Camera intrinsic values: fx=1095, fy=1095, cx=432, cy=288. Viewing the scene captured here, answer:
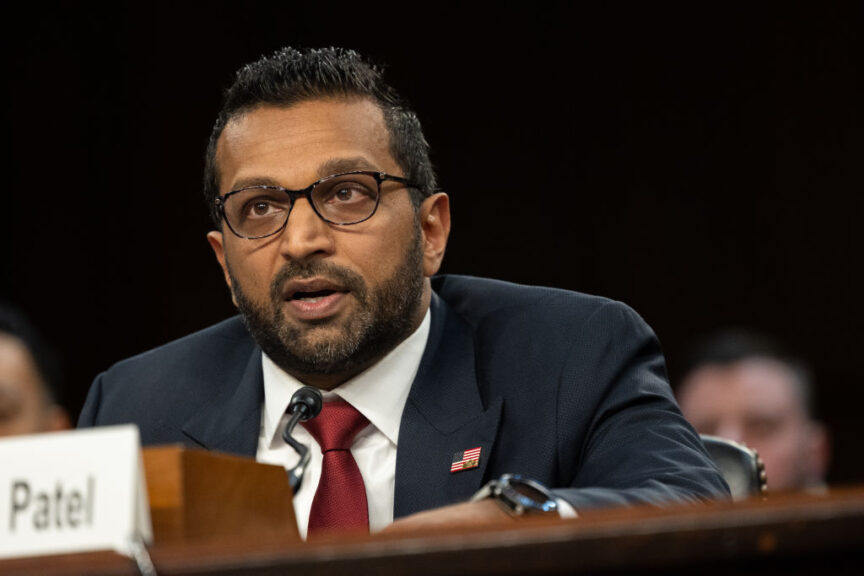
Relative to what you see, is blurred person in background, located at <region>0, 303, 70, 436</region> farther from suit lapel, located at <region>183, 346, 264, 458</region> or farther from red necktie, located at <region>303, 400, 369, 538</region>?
red necktie, located at <region>303, 400, 369, 538</region>

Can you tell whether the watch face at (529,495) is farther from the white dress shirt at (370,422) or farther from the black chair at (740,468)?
the black chair at (740,468)

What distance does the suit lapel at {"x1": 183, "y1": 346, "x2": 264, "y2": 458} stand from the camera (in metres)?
1.82

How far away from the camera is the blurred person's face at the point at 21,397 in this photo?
2395 millimetres

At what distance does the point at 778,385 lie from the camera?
3.41 metres

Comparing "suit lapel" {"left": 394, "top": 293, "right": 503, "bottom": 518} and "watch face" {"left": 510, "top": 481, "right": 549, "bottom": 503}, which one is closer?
"watch face" {"left": 510, "top": 481, "right": 549, "bottom": 503}

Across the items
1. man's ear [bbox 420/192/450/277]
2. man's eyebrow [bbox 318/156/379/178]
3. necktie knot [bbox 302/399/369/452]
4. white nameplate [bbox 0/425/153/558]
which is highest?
man's eyebrow [bbox 318/156/379/178]

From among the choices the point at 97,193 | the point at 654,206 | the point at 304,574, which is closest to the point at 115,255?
the point at 97,193

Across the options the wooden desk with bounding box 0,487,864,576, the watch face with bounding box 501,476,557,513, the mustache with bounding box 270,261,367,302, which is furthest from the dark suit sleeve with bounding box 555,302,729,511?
the wooden desk with bounding box 0,487,864,576

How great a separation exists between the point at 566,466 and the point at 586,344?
0.22 meters

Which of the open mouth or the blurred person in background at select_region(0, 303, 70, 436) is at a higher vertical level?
the open mouth

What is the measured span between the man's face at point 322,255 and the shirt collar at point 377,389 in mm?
21

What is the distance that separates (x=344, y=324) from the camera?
1805mm

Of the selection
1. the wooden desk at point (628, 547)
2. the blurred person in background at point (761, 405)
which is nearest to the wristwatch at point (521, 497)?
the wooden desk at point (628, 547)

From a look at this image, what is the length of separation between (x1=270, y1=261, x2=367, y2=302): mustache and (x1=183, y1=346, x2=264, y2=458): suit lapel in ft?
0.65
